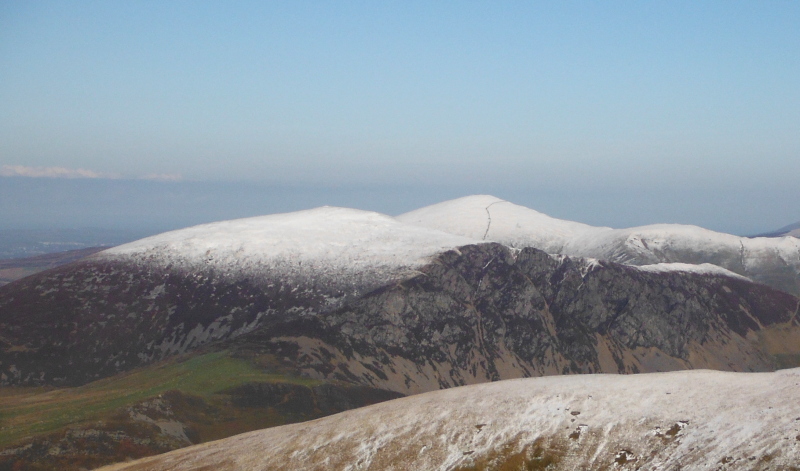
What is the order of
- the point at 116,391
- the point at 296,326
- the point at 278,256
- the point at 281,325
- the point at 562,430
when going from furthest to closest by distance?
the point at 278,256
the point at 296,326
the point at 281,325
the point at 116,391
the point at 562,430

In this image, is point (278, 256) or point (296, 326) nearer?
point (296, 326)

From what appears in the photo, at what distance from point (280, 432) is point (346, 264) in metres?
117

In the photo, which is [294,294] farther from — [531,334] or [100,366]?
[531,334]

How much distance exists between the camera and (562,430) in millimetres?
53031

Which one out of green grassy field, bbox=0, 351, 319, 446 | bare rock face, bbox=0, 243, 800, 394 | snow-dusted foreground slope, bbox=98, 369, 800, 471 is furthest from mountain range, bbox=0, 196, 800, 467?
snow-dusted foreground slope, bbox=98, 369, 800, 471

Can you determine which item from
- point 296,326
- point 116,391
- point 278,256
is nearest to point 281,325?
point 296,326

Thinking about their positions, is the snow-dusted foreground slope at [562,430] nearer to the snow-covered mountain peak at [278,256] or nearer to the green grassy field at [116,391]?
the green grassy field at [116,391]

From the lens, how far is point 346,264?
608 feet

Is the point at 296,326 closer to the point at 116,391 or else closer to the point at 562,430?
the point at 116,391

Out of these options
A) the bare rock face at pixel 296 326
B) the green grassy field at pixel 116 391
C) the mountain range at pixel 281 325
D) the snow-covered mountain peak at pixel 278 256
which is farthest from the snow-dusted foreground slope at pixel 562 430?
the snow-covered mountain peak at pixel 278 256

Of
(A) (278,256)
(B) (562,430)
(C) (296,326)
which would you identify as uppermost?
(B) (562,430)

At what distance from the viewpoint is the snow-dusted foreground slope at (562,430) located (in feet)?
151

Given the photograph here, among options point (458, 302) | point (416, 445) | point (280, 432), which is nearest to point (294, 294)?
point (458, 302)

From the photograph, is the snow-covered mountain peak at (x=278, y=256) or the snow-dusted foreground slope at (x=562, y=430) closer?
the snow-dusted foreground slope at (x=562, y=430)
